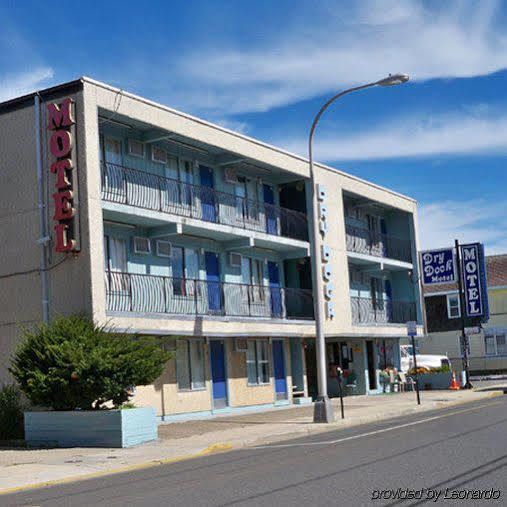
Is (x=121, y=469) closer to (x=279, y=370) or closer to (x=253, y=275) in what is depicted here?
(x=253, y=275)

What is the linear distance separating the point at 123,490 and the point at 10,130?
14.4 metres

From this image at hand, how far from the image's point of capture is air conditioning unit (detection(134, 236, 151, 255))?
25984 millimetres

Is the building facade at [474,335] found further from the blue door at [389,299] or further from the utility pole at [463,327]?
the utility pole at [463,327]

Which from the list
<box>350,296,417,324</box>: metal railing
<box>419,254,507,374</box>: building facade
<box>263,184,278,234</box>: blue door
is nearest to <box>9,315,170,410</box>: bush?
<box>263,184,278,234</box>: blue door

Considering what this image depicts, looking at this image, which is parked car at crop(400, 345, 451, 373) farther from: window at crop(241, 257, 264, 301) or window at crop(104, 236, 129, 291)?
window at crop(104, 236, 129, 291)

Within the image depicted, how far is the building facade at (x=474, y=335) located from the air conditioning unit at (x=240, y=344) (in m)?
35.1

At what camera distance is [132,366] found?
65.6ft

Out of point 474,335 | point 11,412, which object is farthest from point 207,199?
point 474,335

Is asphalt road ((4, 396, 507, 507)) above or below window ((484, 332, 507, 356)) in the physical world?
below

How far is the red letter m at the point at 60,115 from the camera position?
22359 mm

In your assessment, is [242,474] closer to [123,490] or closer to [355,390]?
[123,490]

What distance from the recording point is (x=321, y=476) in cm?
1202

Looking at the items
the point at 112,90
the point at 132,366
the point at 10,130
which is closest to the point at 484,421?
the point at 132,366

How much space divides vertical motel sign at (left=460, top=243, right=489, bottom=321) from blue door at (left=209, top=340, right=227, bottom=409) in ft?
56.2
